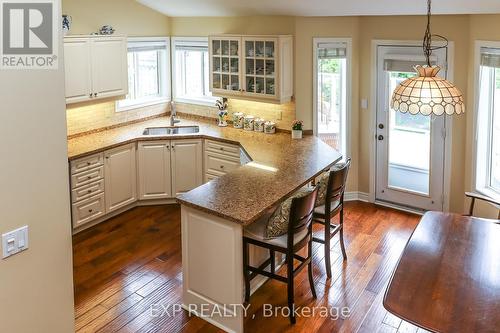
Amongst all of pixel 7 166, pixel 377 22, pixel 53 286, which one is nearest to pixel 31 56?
pixel 7 166

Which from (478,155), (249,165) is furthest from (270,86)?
(478,155)

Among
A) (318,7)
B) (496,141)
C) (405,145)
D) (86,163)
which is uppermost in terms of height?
(318,7)

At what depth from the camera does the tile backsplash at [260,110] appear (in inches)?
234

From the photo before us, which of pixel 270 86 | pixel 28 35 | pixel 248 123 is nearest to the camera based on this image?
pixel 28 35

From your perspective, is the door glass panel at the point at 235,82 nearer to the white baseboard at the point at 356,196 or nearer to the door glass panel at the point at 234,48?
the door glass panel at the point at 234,48

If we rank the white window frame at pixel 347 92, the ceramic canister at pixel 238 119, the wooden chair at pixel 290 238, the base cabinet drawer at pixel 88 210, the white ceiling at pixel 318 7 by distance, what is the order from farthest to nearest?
the ceramic canister at pixel 238 119 < the white window frame at pixel 347 92 < the base cabinet drawer at pixel 88 210 < the white ceiling at pixel 318 7 < the wooden chair at pixel 290 238

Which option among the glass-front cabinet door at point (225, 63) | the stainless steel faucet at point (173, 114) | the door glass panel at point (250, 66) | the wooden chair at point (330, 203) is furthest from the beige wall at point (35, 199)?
the stainless steel faucet at point (173, 114)

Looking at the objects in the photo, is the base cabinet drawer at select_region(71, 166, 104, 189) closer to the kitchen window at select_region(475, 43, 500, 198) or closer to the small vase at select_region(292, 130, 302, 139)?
the small vase at select_region(292, 130, 302, 139)

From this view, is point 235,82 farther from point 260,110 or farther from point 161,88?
point 161,88

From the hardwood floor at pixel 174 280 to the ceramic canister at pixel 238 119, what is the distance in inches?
53.7

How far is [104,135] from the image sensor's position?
5.91m

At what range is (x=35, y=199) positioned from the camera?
93.6 inches

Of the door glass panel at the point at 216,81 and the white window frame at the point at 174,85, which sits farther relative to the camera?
the white window frame at the point at 174,85

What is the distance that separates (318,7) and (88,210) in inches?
130
